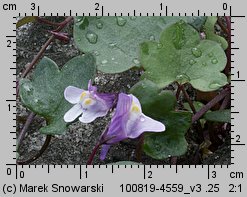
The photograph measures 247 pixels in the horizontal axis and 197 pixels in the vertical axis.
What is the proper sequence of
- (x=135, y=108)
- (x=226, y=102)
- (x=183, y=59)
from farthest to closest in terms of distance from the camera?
(x=226, y=102)
(x=183, y=59)
(x=135, y=108)

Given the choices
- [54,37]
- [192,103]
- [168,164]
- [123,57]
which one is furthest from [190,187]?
[54,37]

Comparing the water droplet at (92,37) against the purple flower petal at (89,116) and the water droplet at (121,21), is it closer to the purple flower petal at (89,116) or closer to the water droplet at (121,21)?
the water droplet at (121,21)

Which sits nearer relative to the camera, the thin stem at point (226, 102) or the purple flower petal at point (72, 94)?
the purple flower petal at point (72, 94)

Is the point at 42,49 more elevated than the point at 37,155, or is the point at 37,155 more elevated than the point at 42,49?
the point at 42,49

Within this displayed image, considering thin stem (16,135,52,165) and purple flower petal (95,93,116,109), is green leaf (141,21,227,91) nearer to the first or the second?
purple flower petal (95,93,116,109)

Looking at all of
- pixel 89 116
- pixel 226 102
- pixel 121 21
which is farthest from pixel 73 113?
pixel 226 102

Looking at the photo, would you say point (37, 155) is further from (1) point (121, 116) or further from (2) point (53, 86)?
(1) point (121, 116)

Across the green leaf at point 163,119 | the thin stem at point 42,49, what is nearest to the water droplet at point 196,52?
the green leaf at point 163,119
